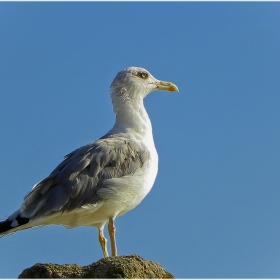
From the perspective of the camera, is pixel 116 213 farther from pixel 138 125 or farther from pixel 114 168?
pixel 138 125

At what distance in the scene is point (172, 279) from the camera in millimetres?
9336

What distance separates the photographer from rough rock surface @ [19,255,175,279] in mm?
8766

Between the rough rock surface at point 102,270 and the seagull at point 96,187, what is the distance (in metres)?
2.05

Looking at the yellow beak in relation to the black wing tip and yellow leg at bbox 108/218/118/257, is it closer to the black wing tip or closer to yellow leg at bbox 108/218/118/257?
yellow leg at bbox 108/218/118/257

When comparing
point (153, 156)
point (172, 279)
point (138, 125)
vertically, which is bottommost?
point (172, 279)

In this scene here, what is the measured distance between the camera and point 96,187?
38.1 feet

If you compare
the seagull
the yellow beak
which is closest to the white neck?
the seagull

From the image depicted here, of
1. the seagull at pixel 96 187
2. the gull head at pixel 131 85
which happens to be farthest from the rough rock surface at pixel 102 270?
the gull head at pixel 131 85

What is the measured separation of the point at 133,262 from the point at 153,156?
388cm

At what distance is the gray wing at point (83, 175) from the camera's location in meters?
11.2

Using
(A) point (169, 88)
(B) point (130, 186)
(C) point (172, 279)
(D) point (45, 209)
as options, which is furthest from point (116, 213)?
(A) point (169, 88)

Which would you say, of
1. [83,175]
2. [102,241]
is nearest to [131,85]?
[83,175]

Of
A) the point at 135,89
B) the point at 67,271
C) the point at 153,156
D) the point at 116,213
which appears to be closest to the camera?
the point at 67,271

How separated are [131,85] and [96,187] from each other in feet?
9.96
